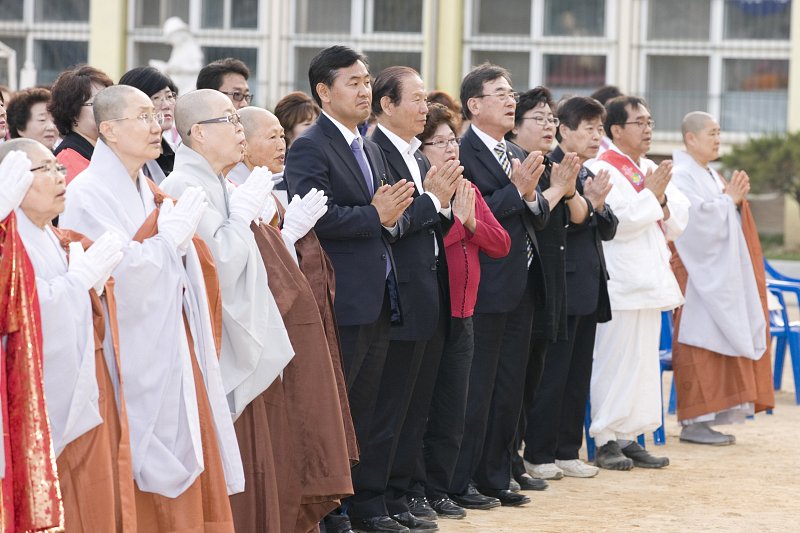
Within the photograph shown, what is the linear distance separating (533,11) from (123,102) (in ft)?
89.0

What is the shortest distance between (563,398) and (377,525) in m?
1.82

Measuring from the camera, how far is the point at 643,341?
299 inches

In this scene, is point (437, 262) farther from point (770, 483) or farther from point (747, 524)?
point (770, 483)

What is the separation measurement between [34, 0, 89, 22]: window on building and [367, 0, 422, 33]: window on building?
21.6 ft

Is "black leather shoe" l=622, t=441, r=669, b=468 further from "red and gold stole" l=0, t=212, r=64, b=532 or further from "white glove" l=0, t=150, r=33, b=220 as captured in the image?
"white glove" l=0, t=150, r=33, b=220

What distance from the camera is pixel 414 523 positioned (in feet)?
19.3

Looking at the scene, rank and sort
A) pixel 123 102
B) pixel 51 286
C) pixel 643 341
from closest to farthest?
pixel 51 286, pixel 123 102, pixel 643 341

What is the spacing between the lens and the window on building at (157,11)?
3156 centimetres

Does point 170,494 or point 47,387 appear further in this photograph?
point 170,494

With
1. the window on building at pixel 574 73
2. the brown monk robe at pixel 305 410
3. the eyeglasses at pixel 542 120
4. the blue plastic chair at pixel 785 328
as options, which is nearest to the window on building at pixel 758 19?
the window on building at pixel 574 73

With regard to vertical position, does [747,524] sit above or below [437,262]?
below

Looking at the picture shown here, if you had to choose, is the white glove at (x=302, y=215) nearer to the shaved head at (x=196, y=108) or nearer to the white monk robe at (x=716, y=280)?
the shaved head at (x=196, y=108)

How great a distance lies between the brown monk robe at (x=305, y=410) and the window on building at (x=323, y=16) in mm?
26657

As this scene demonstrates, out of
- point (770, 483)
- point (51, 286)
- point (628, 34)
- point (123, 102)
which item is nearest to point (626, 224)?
point (770, 483)
